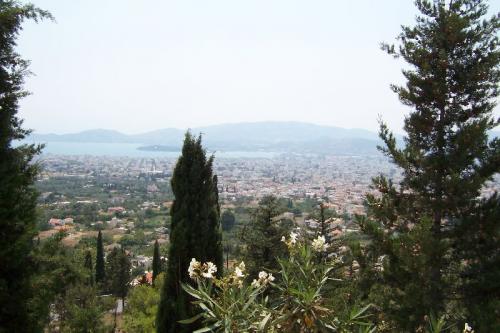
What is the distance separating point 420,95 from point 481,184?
5.73 ft

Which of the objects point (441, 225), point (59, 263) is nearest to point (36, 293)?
point (59, 263)

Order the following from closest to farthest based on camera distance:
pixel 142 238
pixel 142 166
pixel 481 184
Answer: pixel 481 184 → pixel 142 238 → pixel 142 166

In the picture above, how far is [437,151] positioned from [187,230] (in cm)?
463

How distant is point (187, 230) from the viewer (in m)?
7.59

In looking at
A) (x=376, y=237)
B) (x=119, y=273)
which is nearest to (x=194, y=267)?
(x=376, y=237)

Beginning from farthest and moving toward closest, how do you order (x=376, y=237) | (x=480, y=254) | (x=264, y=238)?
(x=264, y=238) → (x=376, y=237) → (x=480, y=254)

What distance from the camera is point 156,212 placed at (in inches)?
2729

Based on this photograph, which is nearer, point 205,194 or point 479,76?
point 479,76

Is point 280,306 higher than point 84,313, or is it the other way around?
point 280,306

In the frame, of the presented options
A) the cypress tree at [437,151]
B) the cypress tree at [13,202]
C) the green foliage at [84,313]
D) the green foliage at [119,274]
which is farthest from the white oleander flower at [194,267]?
the green foliage at [119,274]

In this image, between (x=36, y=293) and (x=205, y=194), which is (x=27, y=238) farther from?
(x=205, y=194)

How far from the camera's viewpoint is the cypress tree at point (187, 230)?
725cm

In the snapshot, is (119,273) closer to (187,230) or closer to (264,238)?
(264,238)

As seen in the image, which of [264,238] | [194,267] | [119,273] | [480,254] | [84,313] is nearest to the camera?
[194,267]
